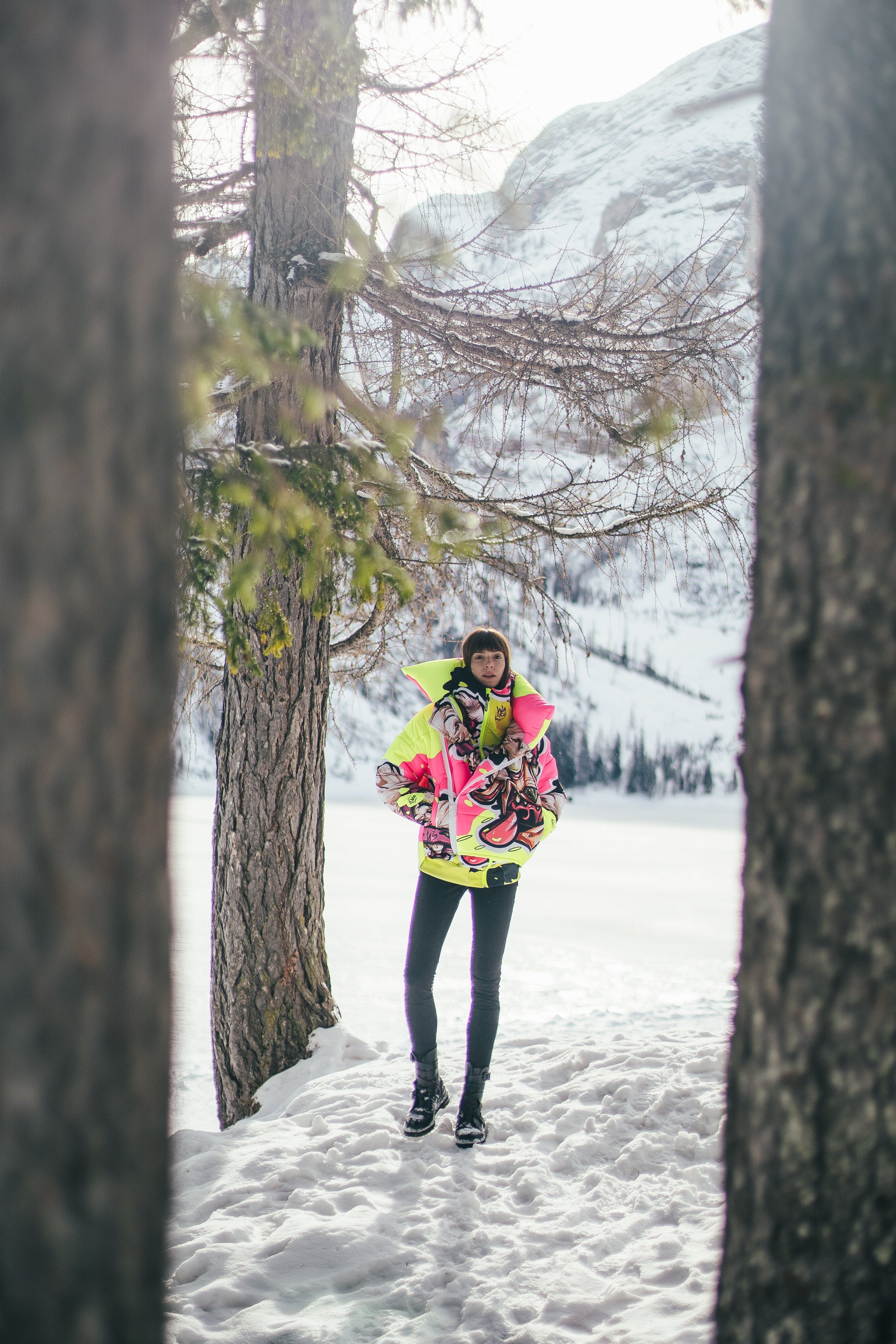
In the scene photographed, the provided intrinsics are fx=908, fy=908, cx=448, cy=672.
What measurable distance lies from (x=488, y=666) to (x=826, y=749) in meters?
2.16

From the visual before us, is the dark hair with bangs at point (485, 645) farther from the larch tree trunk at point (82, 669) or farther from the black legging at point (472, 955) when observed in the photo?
the larch tree trunk at point (82, 669)

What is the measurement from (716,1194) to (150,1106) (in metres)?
2.73

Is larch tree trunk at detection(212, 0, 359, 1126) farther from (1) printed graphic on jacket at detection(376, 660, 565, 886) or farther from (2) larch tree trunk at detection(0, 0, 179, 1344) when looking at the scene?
(2) larch tree trunk at detection(0, 0, 179, 1344)

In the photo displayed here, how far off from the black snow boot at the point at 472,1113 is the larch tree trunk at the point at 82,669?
252cm

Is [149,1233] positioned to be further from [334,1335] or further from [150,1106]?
[334,1335]

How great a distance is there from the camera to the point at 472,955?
343cm

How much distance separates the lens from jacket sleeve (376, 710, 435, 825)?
11.4 feet

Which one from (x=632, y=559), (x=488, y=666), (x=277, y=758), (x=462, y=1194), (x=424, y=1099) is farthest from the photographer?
(x=632, y=559)

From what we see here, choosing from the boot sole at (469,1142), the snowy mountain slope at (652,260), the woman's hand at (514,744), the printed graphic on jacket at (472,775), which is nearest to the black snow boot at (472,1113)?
the boot sole at (469,1142)

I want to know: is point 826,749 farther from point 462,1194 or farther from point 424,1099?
point 424,1099

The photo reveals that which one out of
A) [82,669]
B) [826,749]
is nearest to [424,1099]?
[826,749]

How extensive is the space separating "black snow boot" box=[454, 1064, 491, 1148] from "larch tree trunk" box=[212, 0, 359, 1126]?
3.55ft

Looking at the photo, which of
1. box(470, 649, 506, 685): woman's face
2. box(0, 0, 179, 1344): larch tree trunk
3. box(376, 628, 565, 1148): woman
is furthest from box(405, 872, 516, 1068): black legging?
box(0, 0, 179, 1344): larch tree trunk

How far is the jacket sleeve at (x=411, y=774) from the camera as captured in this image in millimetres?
3479
